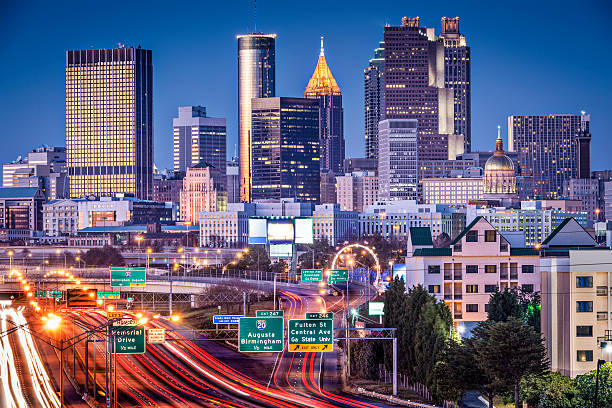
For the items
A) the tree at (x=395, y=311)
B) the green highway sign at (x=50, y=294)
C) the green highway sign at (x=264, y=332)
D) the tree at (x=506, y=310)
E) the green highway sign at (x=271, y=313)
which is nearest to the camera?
the green highway sign at (x=264, y=332)

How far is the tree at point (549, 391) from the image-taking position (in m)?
81.7

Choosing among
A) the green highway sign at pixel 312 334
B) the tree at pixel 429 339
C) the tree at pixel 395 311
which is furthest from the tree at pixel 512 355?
the tree at pixel 395 311

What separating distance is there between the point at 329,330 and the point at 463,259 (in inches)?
1618

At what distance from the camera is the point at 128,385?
107875mm

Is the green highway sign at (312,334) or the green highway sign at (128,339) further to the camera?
the green highway sign at (128,339)

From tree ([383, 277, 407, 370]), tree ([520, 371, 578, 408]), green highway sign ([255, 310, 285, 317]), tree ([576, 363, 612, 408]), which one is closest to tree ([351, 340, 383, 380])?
tree ([383, 277, 407, 370])

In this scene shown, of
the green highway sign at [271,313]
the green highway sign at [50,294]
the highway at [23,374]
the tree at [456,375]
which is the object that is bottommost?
the highway at [23,374]

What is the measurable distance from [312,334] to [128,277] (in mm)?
49097

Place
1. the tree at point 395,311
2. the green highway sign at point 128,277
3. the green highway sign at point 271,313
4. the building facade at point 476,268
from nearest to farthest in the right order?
the green highway sign at point 271,313, the tree at point 395,311, the building facade at point 476,268, the green highway sign at point 128,277

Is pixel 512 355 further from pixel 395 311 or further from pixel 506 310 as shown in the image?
pixel 395 311

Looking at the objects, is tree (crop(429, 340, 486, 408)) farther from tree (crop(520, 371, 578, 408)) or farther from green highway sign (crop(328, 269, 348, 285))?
green highway sign (crop(328, 269, 348, 285))

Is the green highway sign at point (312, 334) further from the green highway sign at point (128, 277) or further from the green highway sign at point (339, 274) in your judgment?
the green highway sign at point (128, 277)

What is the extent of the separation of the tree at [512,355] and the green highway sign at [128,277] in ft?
197

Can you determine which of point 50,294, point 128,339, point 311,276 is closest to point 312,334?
point 128,339
